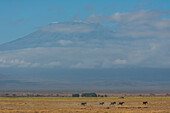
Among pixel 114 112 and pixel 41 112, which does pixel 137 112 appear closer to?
pixel 114 112

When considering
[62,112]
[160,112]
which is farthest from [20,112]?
[160,112]

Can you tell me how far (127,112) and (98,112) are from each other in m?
3.48

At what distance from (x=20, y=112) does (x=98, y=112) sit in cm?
943

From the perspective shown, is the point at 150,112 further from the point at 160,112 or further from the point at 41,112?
the point at 41,112

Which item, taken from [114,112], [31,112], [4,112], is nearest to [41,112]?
[31,112]

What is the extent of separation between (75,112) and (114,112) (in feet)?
15.4

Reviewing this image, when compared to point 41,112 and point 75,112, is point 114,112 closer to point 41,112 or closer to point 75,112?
point 75,112

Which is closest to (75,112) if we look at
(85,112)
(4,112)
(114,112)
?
(85,112)

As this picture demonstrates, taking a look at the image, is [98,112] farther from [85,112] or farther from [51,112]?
[51,112]

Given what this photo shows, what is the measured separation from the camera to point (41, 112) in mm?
47594

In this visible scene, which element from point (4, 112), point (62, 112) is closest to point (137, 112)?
point (62, 112)

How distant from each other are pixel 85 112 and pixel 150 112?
775cm

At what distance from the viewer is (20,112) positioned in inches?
1895

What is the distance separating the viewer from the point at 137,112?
47.4 metres
